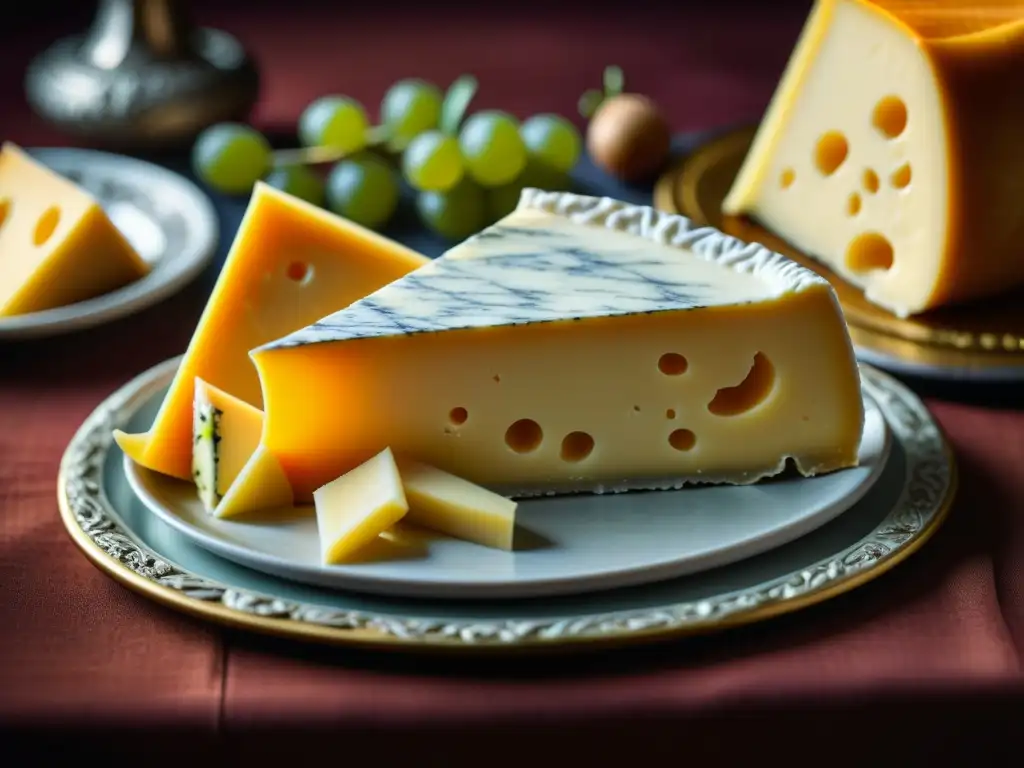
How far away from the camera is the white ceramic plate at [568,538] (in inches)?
36.0

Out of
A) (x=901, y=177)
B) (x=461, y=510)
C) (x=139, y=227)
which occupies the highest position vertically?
(x=901, y=177)

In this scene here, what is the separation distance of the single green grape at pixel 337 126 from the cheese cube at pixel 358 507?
818mm

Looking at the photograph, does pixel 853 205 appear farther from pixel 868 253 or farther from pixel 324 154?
pixel 324 154

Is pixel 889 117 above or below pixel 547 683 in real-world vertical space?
above

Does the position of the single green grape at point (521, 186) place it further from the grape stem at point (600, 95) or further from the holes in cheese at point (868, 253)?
the holes in cheese at point (868, 253)

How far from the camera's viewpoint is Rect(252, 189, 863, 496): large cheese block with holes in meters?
1.05

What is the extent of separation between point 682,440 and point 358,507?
0.28m

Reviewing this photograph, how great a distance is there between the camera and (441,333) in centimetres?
105

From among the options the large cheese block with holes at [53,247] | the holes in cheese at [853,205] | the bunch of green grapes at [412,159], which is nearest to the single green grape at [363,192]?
the bunch of green grapes at [412,159]

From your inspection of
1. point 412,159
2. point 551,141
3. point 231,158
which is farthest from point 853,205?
point 231,158

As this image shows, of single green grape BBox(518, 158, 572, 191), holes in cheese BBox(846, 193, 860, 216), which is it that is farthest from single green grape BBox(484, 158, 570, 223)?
holes in cheese BBox(846, 193, 860, 216)

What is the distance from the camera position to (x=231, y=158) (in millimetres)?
1702

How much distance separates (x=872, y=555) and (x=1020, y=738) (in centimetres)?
15

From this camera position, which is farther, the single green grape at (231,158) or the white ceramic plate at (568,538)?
the single green grape at (231,158)
